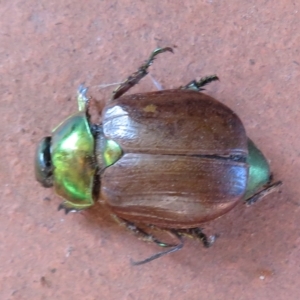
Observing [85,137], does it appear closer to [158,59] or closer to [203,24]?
[158,59]

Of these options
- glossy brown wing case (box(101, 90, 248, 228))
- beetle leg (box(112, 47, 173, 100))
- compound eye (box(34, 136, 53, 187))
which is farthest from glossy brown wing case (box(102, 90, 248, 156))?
compound eye (box(34, 136, 53, 187))

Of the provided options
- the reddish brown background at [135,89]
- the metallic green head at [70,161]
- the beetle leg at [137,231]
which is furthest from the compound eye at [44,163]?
the beetle leg at [137,231]

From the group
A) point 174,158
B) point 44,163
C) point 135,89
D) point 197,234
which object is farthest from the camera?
point 135,89

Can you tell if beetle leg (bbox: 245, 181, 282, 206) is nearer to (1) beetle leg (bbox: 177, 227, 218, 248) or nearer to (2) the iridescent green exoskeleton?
(1) beetle leg (bbox: 177, 227, 218, 248)

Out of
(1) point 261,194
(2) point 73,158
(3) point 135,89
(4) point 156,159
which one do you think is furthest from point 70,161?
(1) point 261,194

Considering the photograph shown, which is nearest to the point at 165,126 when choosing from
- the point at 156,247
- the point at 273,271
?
the point at 156,247

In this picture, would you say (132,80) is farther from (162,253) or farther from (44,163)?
(162,253)
